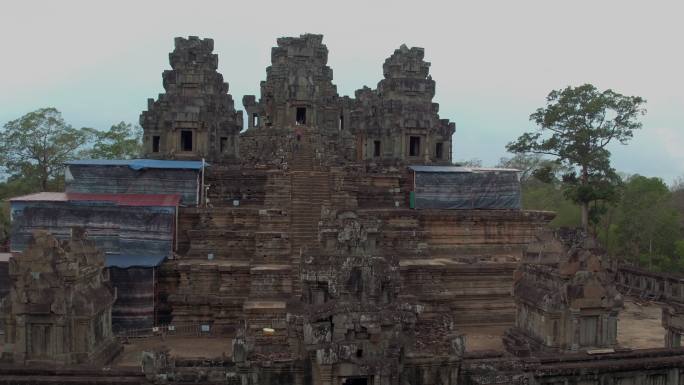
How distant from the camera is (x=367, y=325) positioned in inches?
439

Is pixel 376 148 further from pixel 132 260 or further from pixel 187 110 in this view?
pixel 132 260

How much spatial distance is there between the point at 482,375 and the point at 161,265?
40.7 feet

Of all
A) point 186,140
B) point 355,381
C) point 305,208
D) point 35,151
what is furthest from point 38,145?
point 355,381

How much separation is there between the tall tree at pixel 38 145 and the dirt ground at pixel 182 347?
72.6 feet

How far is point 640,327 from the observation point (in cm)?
2083

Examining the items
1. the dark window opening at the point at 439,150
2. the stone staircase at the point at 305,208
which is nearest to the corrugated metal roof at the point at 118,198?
the stone staircase at the point at 305,208

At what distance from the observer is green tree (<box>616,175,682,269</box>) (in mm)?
31203

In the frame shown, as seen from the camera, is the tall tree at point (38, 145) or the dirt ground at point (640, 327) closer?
the dirt ground at point (640, 327)

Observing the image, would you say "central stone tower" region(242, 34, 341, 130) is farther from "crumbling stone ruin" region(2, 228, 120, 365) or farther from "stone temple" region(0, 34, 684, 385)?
"crumbling stone ruin" region(2, 228, 120, 365)

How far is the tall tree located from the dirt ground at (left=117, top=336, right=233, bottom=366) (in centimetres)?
2213

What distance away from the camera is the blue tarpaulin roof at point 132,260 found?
64.3 feet

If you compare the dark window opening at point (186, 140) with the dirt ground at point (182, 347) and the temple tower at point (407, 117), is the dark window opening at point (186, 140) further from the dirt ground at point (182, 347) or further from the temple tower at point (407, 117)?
the dirt ground at point (182, 347)

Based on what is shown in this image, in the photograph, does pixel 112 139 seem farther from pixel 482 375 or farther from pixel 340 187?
pixel 482 375

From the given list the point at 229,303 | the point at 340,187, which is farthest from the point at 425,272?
the point at 229,303
